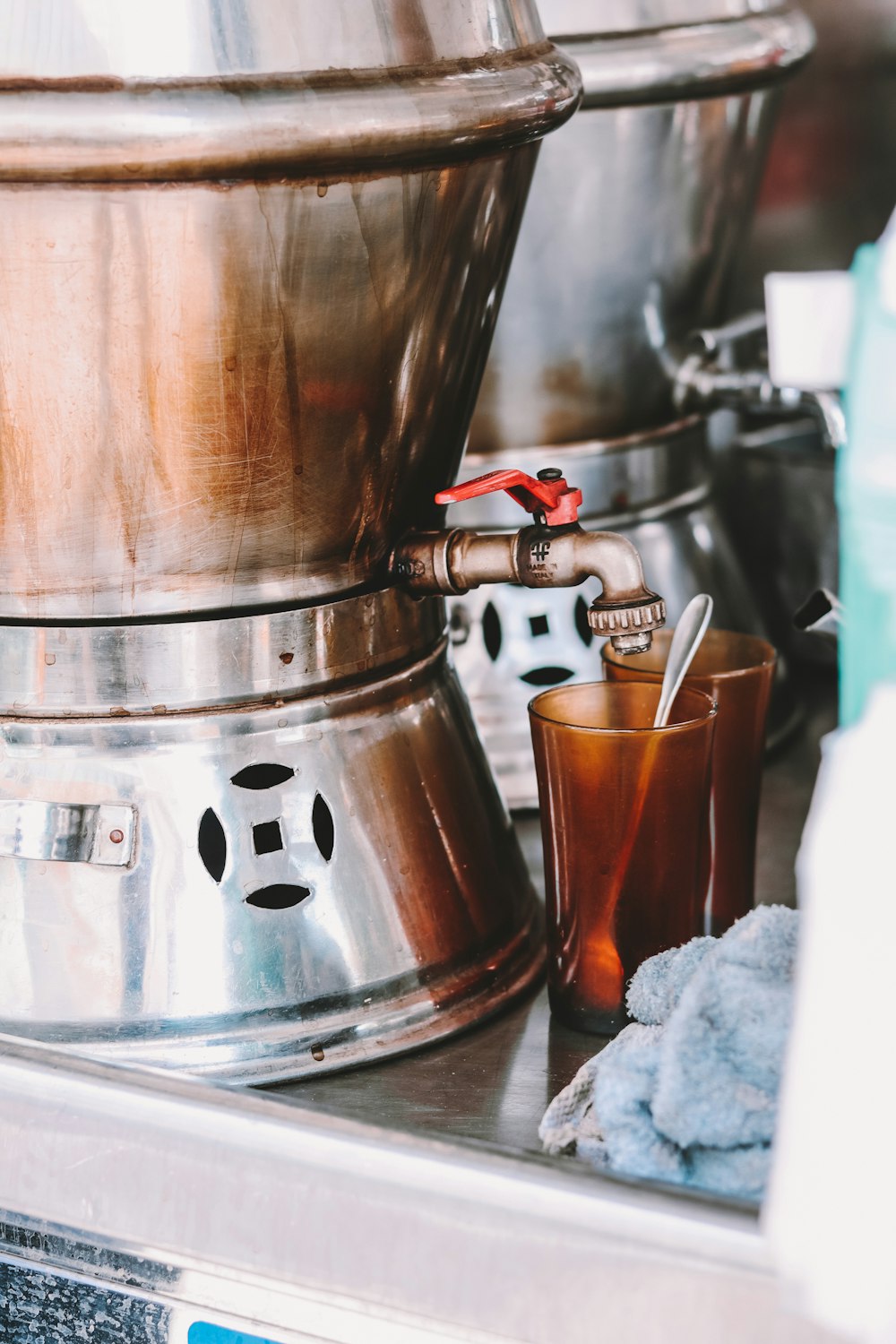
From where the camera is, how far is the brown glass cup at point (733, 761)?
0.94 meters

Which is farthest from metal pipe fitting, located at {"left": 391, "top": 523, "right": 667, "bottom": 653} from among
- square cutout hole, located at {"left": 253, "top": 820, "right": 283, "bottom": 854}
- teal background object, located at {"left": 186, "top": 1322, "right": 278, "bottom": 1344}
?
teal background object, located at {"left": 186, "top": 1322, "right": 278, "bottom": 1344}

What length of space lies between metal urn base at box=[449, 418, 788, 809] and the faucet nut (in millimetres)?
371

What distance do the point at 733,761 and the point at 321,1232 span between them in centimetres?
41

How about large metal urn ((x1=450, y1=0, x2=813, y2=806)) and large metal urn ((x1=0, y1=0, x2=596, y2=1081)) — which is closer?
large metal urn ((x1=0, y1=0, x2=596, y2=1081))

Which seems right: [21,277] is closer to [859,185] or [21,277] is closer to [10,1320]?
[10,1320]

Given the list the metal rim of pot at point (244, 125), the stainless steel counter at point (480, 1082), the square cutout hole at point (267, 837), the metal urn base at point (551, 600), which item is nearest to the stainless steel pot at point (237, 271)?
the metal rim of pot at point (244, 125)

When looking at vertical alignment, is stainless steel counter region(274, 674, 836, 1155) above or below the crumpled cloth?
below

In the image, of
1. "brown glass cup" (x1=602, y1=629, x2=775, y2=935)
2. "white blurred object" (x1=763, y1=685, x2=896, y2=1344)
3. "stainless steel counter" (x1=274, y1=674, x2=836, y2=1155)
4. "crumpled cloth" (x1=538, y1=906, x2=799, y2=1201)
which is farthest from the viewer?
"brown glass cup" (x1=602, y1=629, x2=775, y2=935)

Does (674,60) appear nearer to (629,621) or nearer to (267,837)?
(629,621)

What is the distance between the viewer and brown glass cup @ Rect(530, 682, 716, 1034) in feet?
2.76

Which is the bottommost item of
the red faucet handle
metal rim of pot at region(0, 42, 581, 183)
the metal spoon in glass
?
the metal spoon in glass

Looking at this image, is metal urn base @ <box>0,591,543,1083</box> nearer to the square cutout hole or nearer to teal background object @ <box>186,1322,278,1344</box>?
the square cutout hole

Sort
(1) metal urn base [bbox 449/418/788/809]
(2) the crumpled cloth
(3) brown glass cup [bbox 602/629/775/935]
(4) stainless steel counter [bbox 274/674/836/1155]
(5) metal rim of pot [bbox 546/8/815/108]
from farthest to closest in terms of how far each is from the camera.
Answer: (1) metal urn base [bbox 449/418/788/809] → (5) metal rim of pot [bbox 546/8/815/108] → (3) brown glass cup [bbox 602/629/775/935] → (4) stainless steel counter [bbox 274/674/836/1155] → (2) the crumpled cloth

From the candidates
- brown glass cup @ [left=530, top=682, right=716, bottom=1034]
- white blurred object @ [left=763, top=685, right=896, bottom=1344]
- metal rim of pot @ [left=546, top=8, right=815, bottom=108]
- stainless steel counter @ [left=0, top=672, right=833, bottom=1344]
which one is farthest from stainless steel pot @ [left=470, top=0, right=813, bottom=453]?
white blurred object @ [left=763, top=685, right=896, bottom=1344]
